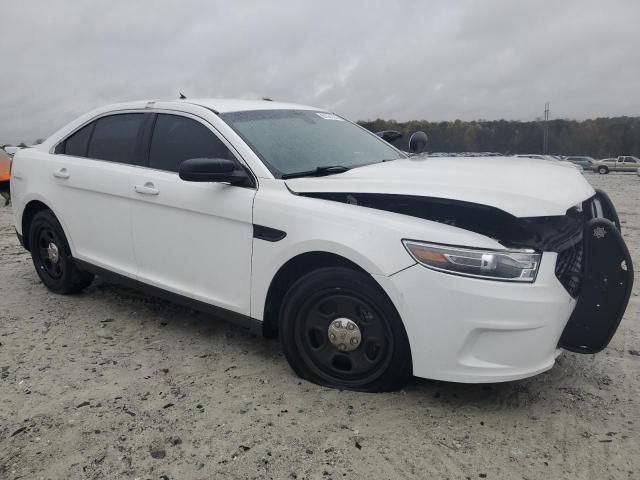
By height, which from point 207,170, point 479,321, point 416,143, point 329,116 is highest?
point 329,116

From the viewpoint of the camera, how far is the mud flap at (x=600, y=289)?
106 inches

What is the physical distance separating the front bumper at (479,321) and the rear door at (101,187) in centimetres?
218

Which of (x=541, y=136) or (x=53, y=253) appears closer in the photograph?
(x=53, y=253)

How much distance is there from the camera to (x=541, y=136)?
70.1m

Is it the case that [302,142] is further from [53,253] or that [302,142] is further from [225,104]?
[53,253]

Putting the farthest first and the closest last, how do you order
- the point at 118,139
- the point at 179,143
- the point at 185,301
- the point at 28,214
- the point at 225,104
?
the point at 28,214 → the point at 118,139 → the point at 225,104 → the point at 179,143 → the point at 185,301

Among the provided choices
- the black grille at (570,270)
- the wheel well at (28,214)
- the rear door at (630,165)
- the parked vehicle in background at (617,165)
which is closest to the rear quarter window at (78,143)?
the wheel well at (28,214)

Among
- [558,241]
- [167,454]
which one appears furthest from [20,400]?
[558,241]

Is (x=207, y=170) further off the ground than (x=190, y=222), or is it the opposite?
(x=207, y=170)

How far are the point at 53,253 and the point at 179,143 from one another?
6.05ft

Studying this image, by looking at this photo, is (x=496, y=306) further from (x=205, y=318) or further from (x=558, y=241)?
(x=205, y=318)

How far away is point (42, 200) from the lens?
468 centimetres

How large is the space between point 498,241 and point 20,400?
2.61 m

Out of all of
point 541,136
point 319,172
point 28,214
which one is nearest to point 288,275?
point 319,172
